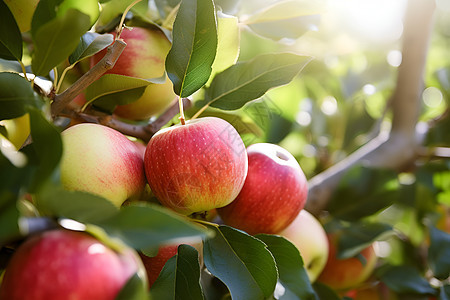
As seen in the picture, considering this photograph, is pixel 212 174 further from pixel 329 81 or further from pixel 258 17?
pixel 329 81

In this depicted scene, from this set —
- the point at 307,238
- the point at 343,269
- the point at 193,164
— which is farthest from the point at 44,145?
the point at 343,269

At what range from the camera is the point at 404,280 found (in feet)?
2.92

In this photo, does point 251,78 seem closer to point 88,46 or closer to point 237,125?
point 237,125

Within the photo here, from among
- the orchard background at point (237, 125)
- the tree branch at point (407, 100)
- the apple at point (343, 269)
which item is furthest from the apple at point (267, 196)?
the tree branch at point (407, 100)

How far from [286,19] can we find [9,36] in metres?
0.41

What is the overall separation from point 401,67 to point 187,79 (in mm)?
740

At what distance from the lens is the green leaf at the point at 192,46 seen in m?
0.54

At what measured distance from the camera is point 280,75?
61 centimetres

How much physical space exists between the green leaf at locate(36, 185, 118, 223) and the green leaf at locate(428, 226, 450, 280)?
2.38 ft

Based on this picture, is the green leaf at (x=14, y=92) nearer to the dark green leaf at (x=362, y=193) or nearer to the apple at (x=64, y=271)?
the apple at (x=64, y=271)

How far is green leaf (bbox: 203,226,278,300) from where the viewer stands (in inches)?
20.6

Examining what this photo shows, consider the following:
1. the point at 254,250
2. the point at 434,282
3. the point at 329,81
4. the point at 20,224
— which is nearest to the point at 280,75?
the point at 254,250

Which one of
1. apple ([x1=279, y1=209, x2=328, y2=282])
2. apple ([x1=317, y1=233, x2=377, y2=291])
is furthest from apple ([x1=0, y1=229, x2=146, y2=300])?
apple ([x1=317, y1=233, x2=377, y2=291])

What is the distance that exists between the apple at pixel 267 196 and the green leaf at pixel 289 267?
62 mm
